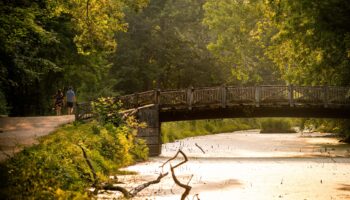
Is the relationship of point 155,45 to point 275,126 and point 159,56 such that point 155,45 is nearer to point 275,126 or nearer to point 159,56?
point 159,56

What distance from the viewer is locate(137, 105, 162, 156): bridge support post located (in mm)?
33094

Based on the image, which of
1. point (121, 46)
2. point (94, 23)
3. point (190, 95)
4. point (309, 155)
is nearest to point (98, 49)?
point (94, 23)

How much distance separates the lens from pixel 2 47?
64.8ft

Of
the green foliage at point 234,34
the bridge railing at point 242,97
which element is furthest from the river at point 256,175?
the green foliage at point 234,34

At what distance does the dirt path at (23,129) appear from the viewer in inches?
774

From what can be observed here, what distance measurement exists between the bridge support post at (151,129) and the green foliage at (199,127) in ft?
34.6

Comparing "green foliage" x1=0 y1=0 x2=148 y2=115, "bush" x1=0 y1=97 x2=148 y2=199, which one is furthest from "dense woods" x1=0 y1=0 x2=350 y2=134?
"bush" x1=0 y1=97 x2=148 y2=199

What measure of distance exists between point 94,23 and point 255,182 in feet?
39.1

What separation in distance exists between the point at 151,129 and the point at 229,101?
471 cm

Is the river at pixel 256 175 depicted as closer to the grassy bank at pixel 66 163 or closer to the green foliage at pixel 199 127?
the grassy bank at pixel 66 163

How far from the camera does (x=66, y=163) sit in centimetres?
1634

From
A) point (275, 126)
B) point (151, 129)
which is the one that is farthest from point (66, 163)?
point (275, 126)

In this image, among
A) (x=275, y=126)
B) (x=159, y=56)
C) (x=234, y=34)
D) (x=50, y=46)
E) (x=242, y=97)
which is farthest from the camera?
(x=275, y=126)

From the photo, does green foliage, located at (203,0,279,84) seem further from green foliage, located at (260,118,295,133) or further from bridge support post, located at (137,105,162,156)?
bridge support post, located at (137,105,162,156)
